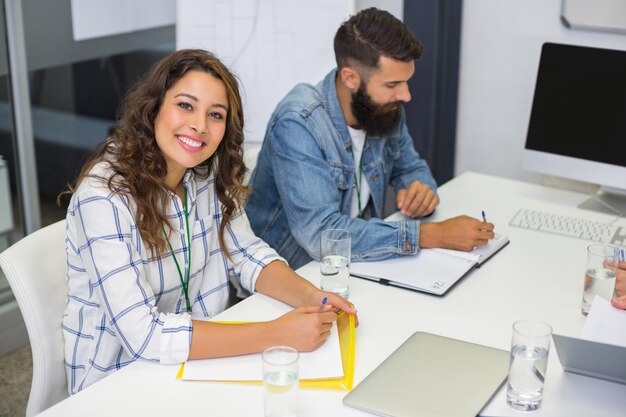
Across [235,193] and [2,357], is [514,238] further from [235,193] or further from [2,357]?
[2,357]

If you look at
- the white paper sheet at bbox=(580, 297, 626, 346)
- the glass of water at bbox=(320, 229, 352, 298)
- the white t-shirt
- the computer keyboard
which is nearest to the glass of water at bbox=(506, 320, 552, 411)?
the white paper sheet at bbox=(580, 297, 626, 346)

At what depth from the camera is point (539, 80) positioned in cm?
259

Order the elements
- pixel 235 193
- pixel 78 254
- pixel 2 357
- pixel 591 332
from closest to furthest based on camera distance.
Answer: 1. pixel 591 332
2. pixel 78 254
3. pixel 235 193
4. pixel 2 357

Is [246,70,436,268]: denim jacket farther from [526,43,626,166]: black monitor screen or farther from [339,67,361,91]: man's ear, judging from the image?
[526,43,626,166]: black monitor screen

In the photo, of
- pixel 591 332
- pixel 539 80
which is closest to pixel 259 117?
pixel 539 80

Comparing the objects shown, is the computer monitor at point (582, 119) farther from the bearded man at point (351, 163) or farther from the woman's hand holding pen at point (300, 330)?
the woman's hand holding pen at point (300, 330)

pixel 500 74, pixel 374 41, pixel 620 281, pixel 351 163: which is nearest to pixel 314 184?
pixel 351 163

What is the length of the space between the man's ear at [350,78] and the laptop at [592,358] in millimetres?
1054

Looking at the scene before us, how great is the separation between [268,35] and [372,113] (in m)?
0.86

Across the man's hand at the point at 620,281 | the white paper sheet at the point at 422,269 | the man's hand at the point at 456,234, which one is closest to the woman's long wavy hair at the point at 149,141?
the white paper sheet at the point at 422,269

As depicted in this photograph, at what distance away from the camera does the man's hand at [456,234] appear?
2.13 meters

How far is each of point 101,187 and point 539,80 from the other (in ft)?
4.85

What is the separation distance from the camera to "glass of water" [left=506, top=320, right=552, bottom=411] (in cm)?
145

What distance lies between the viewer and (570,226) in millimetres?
2406
